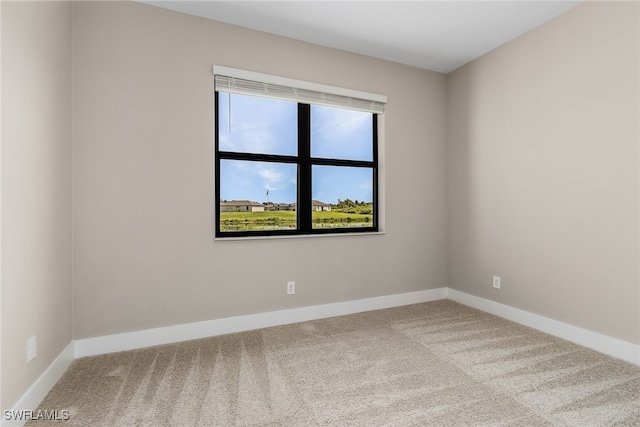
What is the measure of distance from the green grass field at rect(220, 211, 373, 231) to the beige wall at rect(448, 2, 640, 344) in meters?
1.24

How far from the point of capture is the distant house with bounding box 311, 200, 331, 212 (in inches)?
121

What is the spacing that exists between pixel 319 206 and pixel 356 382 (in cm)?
167

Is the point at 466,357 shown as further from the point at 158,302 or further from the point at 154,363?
the point at 158,302

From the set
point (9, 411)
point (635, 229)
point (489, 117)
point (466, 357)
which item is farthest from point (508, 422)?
point (489, 117)

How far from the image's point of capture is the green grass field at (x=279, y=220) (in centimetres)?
277

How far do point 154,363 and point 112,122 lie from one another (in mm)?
1733

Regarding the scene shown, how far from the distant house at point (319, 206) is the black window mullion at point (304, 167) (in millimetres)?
60

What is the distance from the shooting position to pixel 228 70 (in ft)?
8.46

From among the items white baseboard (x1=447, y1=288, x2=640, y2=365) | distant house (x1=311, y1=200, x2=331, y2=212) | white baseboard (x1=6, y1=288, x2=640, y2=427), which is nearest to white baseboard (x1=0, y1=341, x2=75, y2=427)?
white baseboard (x1=6, y1=288, x2=640, y2=427)

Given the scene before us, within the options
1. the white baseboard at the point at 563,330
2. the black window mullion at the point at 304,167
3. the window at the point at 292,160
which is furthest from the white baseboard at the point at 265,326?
the black window mullion at the point at 304,167

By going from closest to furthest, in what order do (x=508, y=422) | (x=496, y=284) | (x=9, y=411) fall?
(x=9, y=411), (x=508, y=422), (x=496, y=284)

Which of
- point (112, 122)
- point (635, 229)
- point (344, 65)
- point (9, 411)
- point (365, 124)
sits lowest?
point (9, 411)

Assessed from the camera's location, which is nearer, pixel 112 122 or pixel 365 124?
pixel 112 122

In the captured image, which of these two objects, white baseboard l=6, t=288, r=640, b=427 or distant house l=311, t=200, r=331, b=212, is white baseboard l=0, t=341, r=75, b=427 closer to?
white baseboard l=6, t=288, r=640, b=427
